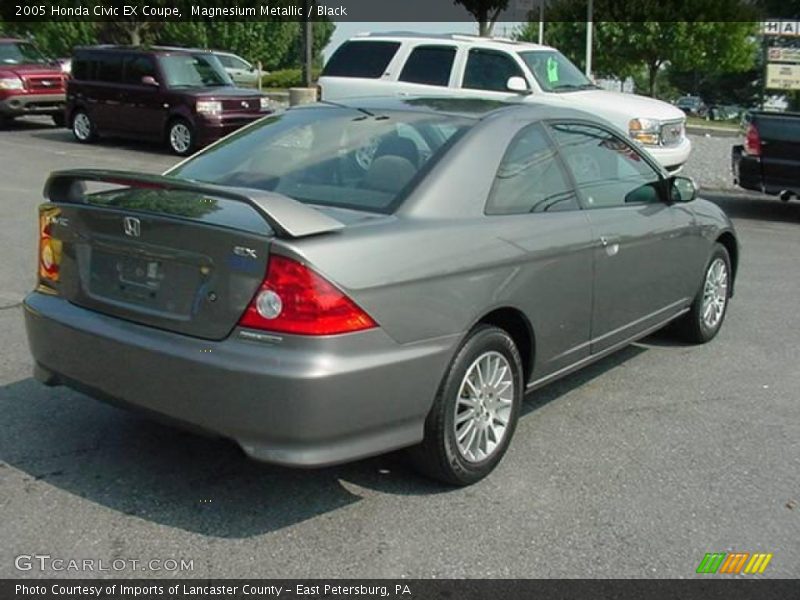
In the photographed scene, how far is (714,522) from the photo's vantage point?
3611mm

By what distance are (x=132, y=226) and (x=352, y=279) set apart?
37.3 inches

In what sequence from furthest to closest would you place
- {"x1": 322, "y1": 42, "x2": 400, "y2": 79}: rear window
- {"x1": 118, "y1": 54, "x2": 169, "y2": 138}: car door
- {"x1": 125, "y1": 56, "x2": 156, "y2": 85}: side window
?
{"x1": 125, "y1": 56, "x2": 156, "y2": 85}: side window, {"x1": 118, "y1": 54, "x2": 169, "y2": 138}: car door, {"x1": 322, "y1": 42, "x2": 400, "y2": 79}: rear window

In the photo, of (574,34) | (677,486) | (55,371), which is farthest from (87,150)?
(574,34)

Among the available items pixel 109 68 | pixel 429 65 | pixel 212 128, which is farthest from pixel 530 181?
pixel 109 68

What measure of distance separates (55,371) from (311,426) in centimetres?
134

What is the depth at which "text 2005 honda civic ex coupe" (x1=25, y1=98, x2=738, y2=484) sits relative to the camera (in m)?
3.23

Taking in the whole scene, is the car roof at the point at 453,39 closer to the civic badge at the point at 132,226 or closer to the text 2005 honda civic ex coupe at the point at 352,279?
the text 2005 honda civic ex coupe at the point at 352,279

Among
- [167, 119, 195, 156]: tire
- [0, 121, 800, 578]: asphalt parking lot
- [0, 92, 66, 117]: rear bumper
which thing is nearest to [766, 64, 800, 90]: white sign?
[167, 119, 195, 156]: tire

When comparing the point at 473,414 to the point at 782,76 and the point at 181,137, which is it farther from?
the point at 782,76

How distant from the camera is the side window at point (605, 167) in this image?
4695 mm

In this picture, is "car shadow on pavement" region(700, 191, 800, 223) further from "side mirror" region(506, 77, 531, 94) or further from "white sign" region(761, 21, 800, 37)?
"white sign" region(761, 21, 800, 37)

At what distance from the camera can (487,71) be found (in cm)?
1274

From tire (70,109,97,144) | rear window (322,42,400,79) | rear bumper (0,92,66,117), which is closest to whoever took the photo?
rear window (322,42,400,79)

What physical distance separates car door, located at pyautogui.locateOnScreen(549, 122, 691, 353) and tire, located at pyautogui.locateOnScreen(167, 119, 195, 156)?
12.1m
